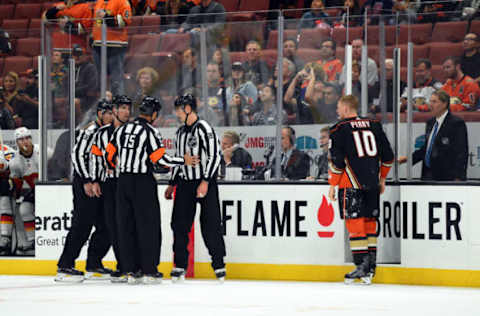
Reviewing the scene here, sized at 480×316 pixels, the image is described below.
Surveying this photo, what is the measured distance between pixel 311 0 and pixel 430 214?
4050 millimetres

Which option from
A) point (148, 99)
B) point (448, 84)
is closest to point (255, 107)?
point (148, 99)

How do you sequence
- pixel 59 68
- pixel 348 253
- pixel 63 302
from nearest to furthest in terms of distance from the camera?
pixel 63 302 → pixel 348 253 → pixel 59 68

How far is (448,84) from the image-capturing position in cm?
828

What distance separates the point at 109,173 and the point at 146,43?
136cm

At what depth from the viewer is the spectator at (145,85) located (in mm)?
9086

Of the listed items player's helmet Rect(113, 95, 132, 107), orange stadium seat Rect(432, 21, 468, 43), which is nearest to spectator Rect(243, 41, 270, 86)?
player's helmet Rect(113, 95, 132, 107)

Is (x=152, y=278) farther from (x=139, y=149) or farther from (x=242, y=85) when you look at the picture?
(x=242, y=85)

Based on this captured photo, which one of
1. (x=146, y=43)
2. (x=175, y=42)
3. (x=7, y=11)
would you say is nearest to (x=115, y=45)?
(x=146, y=43)

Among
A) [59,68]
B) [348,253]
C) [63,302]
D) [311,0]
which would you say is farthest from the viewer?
[311,0]

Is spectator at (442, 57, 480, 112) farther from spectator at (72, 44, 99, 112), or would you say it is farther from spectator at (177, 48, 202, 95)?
spectator at (72, 44, 99, 112)

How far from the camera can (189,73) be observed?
900cm

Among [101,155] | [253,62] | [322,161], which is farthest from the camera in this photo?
[253,62]

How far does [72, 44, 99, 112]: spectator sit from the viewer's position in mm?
9281

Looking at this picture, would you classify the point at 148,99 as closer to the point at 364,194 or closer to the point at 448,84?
the point at 364,194
